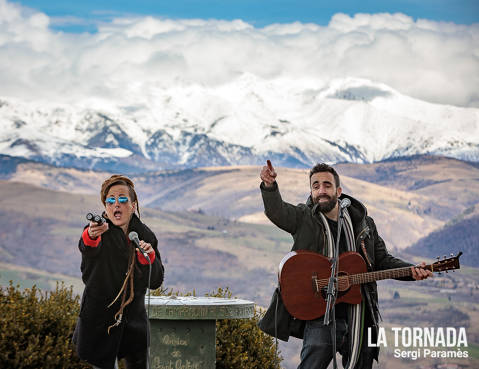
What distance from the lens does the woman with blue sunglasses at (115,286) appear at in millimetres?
5758

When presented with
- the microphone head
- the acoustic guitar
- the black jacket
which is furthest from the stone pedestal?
the microphone head

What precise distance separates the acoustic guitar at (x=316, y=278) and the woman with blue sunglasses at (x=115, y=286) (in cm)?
129

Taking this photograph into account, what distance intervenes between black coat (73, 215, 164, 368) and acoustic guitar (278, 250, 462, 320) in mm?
1323

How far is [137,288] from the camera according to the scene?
19.2 ft

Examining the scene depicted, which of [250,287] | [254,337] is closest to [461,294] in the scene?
[250,287]

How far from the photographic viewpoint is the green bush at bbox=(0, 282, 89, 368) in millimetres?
7992

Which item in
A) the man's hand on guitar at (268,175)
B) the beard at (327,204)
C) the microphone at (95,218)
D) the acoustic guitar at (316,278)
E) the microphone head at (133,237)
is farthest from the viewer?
the beard at (327,204)

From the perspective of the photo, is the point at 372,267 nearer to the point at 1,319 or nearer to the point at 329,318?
the point at 329,318

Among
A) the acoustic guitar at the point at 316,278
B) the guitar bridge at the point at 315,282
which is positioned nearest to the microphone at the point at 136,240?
the acoustic guitar at the point at 316,278

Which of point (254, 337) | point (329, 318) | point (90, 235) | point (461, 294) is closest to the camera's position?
point (90, 235)

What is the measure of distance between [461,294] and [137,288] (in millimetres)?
191812

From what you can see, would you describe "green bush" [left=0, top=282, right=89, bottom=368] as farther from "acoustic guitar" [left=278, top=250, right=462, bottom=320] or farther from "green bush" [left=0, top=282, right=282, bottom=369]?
"acoustic guitar" [left=278, top=250, right=462, bottom=320]

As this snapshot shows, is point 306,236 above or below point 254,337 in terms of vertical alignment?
above

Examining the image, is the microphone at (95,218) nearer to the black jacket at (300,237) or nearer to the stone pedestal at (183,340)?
the black jacket at (300,237)
